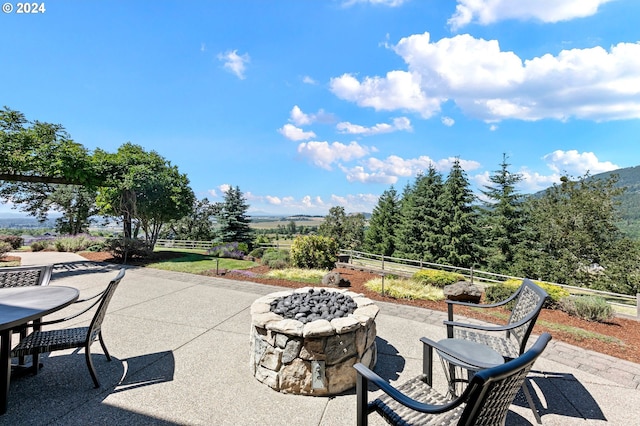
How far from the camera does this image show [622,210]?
16.0 m

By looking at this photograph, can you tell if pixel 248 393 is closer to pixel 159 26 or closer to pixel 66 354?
pixel 66 354

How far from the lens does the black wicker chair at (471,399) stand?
1190 mm

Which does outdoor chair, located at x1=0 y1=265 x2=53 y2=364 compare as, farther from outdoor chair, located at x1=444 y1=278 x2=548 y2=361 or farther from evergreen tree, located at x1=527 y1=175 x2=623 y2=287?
evergreen tree, located at x1=527 y1=175 x2=623 y2=287

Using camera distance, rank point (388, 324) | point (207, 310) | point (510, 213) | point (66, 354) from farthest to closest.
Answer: point (510, 213) → point (207, 310) → point (388, 324) → point (66, 354)

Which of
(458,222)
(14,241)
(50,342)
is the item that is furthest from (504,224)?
(14,241)

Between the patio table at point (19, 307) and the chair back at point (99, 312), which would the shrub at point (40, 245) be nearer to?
the patio table at point (19, 307)

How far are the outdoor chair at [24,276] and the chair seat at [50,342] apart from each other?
0.93 meters

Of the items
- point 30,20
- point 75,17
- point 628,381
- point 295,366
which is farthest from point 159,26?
point 628,381

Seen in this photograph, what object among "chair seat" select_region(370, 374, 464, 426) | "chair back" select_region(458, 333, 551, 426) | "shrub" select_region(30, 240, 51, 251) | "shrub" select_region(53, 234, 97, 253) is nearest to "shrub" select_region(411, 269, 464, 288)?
"chair seat" select_region(370, 374, 464, 426)

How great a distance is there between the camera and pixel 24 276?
10.8 ft

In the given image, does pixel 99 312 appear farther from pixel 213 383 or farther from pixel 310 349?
pixel 310 349

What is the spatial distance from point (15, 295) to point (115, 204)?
10798 mm

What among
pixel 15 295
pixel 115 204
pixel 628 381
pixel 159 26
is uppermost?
pixel 159 26

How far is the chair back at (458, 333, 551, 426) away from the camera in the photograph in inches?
45.9
